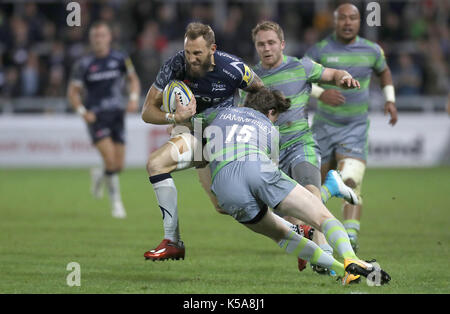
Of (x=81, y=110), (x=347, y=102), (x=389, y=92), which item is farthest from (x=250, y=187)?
(x=81, y=110)

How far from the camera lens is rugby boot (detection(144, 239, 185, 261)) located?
24.3 ft

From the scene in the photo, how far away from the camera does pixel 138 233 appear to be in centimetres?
1076

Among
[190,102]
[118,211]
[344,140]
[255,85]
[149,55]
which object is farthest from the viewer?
[149,55]

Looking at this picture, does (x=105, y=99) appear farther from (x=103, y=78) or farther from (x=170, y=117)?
(x=170, y=117)

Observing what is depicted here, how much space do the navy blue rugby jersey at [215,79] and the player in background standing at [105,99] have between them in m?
5.35

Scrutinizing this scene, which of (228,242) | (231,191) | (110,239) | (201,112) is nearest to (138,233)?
(110,239)

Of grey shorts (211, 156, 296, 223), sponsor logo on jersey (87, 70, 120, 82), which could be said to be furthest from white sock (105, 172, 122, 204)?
grey shorts (211, 156, 296, 223)

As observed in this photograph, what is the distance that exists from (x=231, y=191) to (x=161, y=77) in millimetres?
1489

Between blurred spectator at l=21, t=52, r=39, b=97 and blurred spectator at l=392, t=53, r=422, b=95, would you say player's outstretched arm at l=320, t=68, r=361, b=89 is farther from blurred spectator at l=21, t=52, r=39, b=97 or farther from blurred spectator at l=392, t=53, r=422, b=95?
blurred spectator at l=21, t=52, r=39, b=97

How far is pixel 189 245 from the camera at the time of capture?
32.0ft

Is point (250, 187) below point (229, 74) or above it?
below

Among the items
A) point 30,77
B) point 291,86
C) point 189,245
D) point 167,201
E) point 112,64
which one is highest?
point 291,86

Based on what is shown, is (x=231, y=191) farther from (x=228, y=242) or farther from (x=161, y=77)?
(x=228, y=242)

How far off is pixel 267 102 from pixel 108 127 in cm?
625
